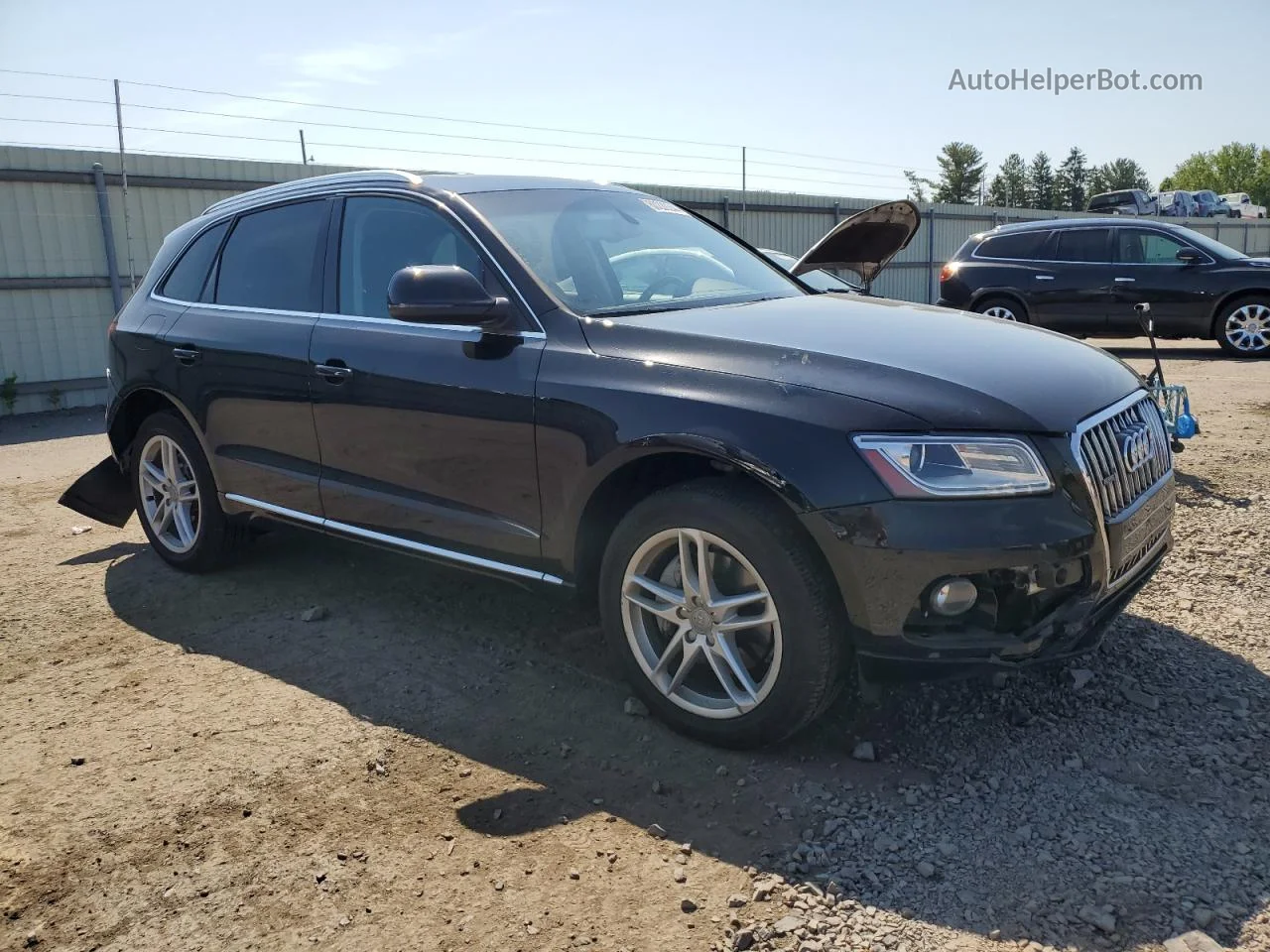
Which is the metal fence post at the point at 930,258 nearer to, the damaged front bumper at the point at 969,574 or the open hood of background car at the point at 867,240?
the open hood of background car at the point at 867,240

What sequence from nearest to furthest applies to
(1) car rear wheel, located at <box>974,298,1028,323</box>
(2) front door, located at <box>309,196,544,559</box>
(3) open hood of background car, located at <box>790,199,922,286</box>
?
(2) front door, located at <box>309,196,544,559</box> → (3) open hood of background car, located at <box>790,199,922,286</box> → (1) car rear wheel, located at <box>974,298,1028,323</box>

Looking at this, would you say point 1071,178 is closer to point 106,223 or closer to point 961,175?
point 961,175

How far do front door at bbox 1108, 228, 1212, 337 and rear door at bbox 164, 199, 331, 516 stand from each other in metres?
11.2

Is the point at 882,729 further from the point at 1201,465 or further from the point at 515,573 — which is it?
the point at 1201,465

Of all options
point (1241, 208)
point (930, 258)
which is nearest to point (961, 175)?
point (1241, 208)

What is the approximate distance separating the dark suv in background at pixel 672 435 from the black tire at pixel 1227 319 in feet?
34.4

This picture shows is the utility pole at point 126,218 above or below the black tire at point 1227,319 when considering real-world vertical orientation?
above

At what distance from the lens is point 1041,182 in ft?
326

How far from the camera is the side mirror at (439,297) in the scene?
3357 mm

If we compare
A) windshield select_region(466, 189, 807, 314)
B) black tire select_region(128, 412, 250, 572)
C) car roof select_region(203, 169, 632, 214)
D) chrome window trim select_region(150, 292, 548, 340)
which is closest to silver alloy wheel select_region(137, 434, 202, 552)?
A: black tire select_region(128, 412, 250, 572)

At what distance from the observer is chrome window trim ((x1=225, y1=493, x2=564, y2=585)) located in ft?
11.7

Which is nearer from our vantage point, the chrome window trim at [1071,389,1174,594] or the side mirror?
the chrome window trim at [1071,389,1174,594]

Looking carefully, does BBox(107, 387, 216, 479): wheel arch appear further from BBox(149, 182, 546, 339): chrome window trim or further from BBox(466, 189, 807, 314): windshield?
BBox(466, 189, 807, 314): windshield

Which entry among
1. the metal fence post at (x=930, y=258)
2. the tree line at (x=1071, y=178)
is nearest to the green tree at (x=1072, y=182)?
the tree line at (x=1071, y=178)
